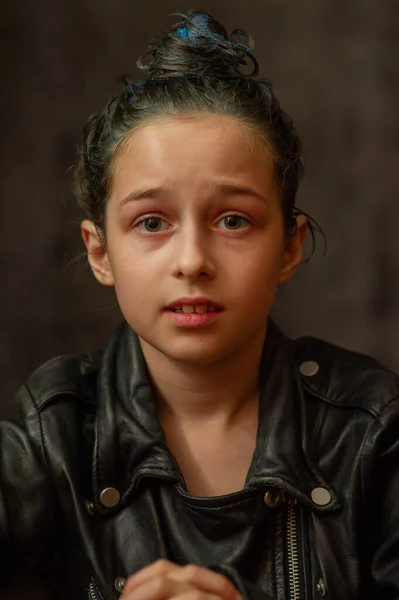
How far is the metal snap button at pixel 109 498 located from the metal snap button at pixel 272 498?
0.19 m

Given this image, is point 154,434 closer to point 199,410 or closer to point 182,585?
point 199,410

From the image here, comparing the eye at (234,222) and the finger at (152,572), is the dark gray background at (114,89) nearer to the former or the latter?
the eye at (234,222)

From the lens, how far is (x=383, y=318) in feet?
5.78

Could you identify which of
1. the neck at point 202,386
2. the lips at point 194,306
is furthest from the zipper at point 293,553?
the lips at point 194,306

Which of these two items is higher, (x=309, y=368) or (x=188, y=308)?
(x=188, y=308)

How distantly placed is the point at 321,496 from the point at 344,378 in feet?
0.61

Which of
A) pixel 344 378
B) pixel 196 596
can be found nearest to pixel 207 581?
pixel 196 596

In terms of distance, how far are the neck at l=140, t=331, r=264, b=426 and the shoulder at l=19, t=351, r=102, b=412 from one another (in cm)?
9

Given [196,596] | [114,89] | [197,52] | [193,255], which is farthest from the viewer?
[114,89]

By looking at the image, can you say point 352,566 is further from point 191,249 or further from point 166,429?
point 191,249

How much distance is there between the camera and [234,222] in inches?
46.5

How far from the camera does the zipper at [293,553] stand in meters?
1.17

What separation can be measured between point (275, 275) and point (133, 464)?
0.30 meters

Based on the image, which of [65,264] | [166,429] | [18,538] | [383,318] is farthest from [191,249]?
[383,318]
